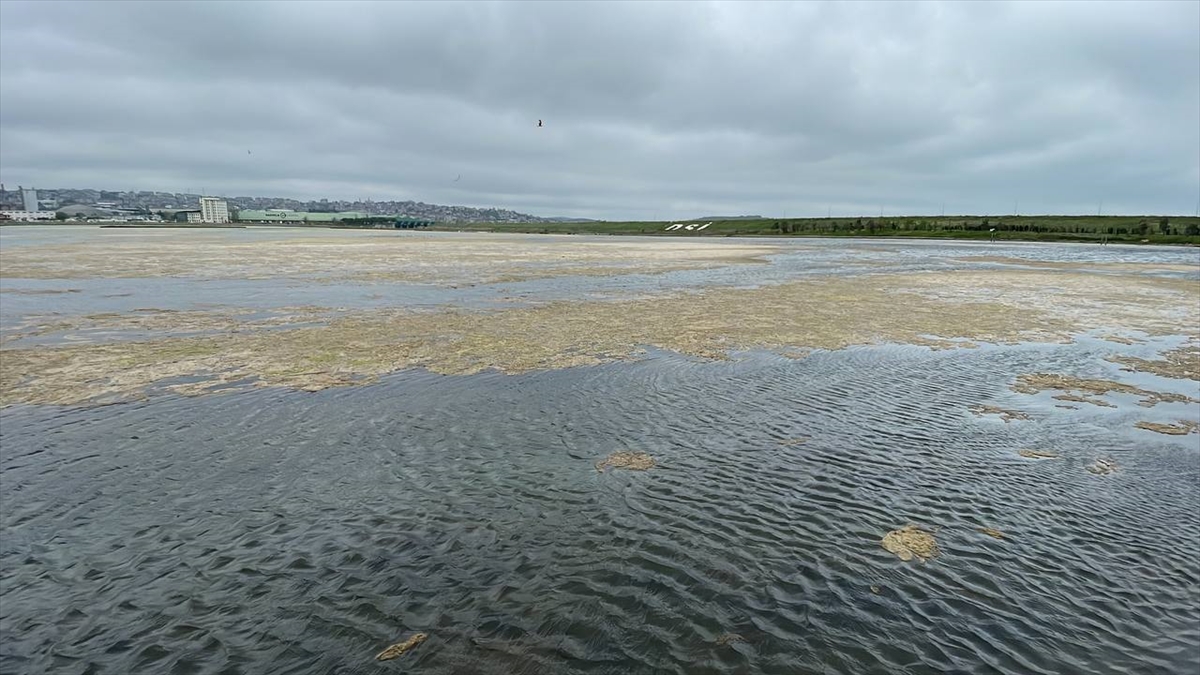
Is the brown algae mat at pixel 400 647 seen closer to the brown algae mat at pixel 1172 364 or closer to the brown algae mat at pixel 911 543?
the brown algae mat at pixel 911 543

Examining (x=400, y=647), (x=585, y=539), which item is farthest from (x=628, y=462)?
(x=400, y=647)

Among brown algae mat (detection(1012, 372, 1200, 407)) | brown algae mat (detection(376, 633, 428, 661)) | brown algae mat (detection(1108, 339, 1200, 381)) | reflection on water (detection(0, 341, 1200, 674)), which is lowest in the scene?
brown algae mat (detection(376, 633, 428, 661))

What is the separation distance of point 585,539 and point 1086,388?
43.3 ft

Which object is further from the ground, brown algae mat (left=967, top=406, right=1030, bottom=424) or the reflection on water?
brown algae mat (left=967, top=406, right=1030, bottom=424)

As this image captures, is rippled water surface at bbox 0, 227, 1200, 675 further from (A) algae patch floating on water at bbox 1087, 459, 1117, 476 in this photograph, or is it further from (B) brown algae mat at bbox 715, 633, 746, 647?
(A) algae patch floating on water at bbox 1087, 459, 1117, 476

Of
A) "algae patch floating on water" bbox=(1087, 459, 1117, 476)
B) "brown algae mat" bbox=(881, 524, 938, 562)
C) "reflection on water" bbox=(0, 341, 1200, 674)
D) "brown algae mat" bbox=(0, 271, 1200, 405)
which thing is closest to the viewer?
"reflection on water" bbox=(0, 341, 1200, 674)

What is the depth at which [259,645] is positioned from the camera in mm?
5590

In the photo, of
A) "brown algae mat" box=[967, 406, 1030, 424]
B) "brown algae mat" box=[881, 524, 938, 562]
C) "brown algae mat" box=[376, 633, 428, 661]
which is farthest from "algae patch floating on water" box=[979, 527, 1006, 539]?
"brown algae mat" box=[376, 633, 428, 661]

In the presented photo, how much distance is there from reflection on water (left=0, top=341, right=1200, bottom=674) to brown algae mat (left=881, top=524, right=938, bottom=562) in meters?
0.14

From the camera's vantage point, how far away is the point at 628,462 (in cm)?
966

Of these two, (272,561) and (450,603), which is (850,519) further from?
(272,561)

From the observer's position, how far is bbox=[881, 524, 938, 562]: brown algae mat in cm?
719

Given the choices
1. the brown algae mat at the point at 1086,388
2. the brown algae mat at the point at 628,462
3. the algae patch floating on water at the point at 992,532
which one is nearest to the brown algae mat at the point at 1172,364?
the brown algae mat at the point at 1086,388

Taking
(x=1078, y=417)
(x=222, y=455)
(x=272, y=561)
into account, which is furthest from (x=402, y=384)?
(x=1078, y=417)
